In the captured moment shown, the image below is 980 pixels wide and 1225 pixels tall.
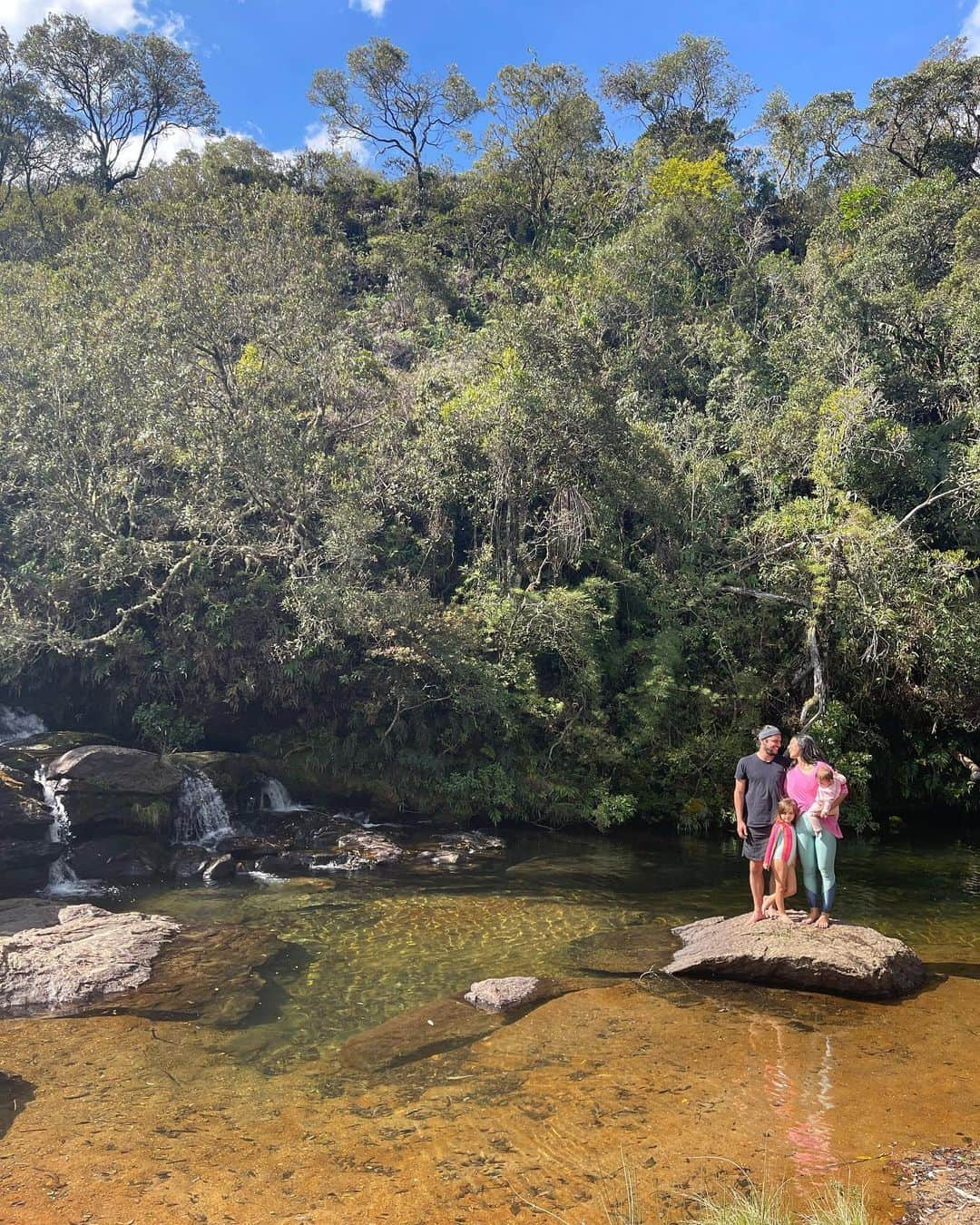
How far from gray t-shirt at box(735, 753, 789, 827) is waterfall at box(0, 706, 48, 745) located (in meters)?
13.2

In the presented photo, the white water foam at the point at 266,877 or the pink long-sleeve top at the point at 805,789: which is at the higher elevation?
the pink long-sleeve top at the point at 805,789

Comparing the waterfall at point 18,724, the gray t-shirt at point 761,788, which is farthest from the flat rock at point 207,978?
the waterfall at point 18,724

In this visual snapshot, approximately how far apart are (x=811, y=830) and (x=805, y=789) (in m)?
0.40

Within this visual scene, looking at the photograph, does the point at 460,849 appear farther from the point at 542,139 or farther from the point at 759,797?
the point at 542,139

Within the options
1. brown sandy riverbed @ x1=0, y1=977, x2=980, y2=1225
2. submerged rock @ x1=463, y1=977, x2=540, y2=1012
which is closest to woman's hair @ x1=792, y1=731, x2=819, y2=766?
brown sandy riverbed @ x1=0, y1=977, x2=980, y2=1225

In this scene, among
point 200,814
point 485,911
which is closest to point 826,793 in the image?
point 485,911

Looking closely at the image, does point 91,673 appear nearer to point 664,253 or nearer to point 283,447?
point 283,447

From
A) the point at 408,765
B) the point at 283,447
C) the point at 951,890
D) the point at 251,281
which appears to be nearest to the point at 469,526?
the point at 283,447

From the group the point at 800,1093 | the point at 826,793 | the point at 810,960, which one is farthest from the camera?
the point at 826,793

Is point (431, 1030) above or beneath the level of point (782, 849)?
beneath

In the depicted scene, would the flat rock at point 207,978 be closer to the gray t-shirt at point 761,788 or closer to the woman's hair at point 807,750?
the gray t-shirt at point 761,788

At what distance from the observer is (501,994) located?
7.18 meters

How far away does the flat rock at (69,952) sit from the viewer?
7.53 m

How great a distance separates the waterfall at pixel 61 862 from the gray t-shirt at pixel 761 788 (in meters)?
8.91
